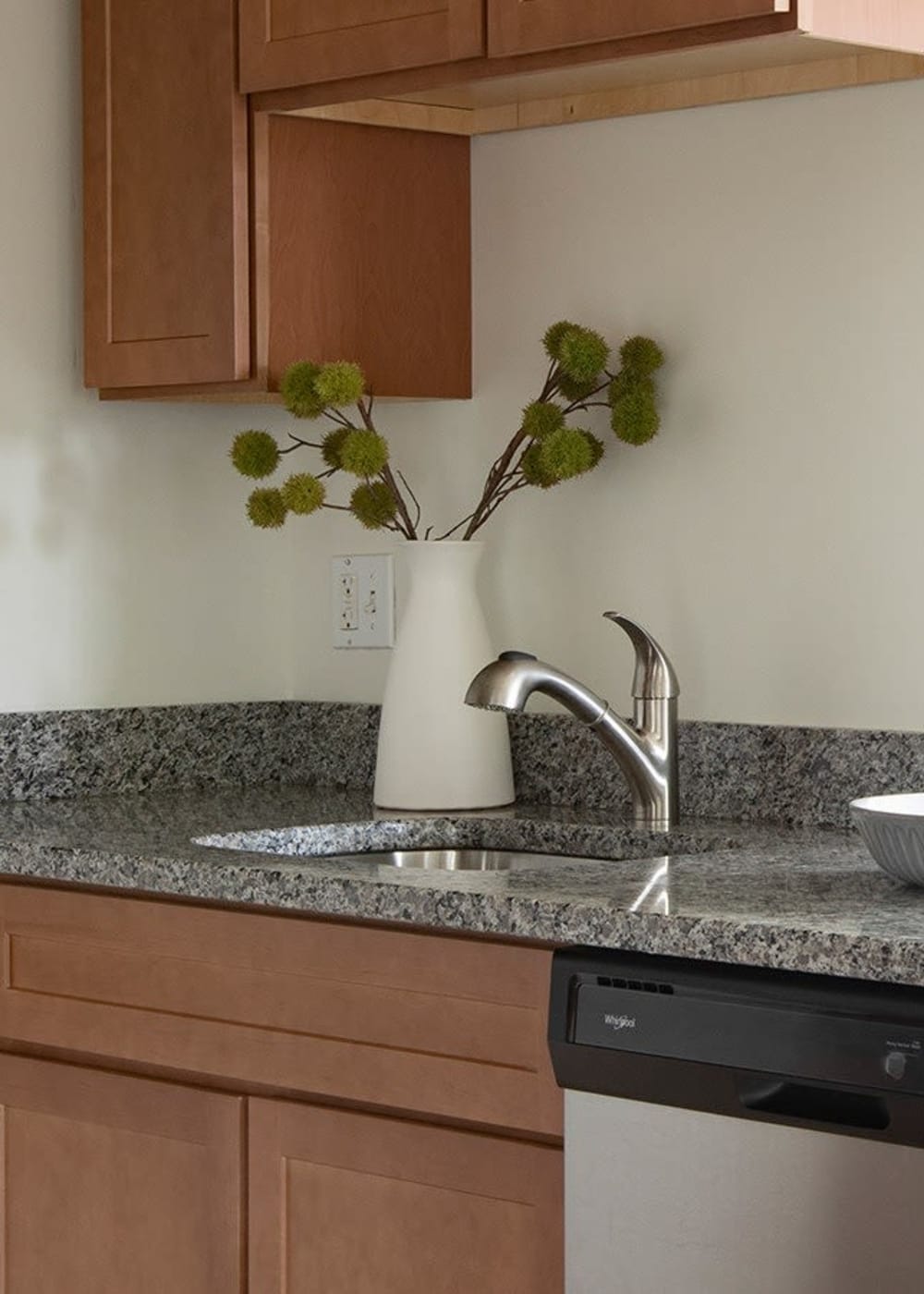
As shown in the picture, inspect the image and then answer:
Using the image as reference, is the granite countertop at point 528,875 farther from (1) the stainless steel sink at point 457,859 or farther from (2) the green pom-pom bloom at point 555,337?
(2) the green pom-pom bloom at point 555,337

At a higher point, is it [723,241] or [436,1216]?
[723,241]

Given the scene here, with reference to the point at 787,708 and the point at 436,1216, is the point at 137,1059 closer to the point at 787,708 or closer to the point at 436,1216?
the point at 436,1216

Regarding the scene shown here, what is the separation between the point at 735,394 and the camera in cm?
238

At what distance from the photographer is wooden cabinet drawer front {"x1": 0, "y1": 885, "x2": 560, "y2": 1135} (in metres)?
1.81

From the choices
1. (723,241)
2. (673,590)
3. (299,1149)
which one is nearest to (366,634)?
(673,590)

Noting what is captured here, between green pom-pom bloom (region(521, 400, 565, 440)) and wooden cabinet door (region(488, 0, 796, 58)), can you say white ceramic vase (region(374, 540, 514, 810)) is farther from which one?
wooden cabinet door (region(488, 0, 796, 58))

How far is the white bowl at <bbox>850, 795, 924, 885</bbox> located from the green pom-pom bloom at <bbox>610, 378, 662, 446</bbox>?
670 millimetres

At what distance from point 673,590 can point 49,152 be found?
931 millimetres

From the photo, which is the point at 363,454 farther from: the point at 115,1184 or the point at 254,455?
the point at 115,1184

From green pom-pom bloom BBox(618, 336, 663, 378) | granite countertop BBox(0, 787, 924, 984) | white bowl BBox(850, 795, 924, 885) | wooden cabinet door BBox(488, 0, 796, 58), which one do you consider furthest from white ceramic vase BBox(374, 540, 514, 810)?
white bowl BBox(850, 795, 924, 885)

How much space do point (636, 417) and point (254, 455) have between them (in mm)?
455

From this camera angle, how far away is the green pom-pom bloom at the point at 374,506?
2.52m

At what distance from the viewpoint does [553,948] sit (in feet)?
5.79

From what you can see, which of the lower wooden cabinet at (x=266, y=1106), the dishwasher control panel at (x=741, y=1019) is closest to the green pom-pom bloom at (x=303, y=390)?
the lower wooden cabinet at (x=266, y=1106)
